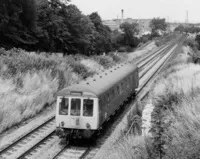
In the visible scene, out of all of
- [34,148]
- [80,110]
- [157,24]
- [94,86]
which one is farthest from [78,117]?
[157,24]

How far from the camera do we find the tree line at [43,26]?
108ft

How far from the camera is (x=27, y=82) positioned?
1762 centimetres

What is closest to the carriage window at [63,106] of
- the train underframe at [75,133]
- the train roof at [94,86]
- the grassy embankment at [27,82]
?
the train roof at [94,86]

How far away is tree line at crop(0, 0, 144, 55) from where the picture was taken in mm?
32969

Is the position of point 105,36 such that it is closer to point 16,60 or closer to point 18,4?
point 18,4

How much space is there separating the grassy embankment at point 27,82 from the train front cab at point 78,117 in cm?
286

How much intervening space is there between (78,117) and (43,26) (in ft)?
96.9

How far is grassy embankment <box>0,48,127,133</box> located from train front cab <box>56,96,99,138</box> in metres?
2.86

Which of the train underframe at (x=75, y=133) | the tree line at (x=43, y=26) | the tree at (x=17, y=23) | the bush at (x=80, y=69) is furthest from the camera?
the tree line at (x=43, y=26)

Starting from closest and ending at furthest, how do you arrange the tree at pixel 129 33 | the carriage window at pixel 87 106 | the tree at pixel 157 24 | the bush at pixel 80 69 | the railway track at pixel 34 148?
the railway track at pixel 34 148 < the carriage window at pixel 87 106 < the bush at pixel 80 69 < the tree at pixel 129 33 < the tree at pixel 157 24

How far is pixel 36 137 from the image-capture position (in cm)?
1318

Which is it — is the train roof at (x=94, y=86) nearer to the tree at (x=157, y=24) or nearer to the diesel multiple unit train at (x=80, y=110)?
the diesel multiple unit train at (x=80, y=110)

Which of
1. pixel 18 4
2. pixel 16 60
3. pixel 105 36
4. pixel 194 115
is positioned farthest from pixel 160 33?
pixel 194 115

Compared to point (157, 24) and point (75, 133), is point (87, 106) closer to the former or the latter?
point (75, 133)
